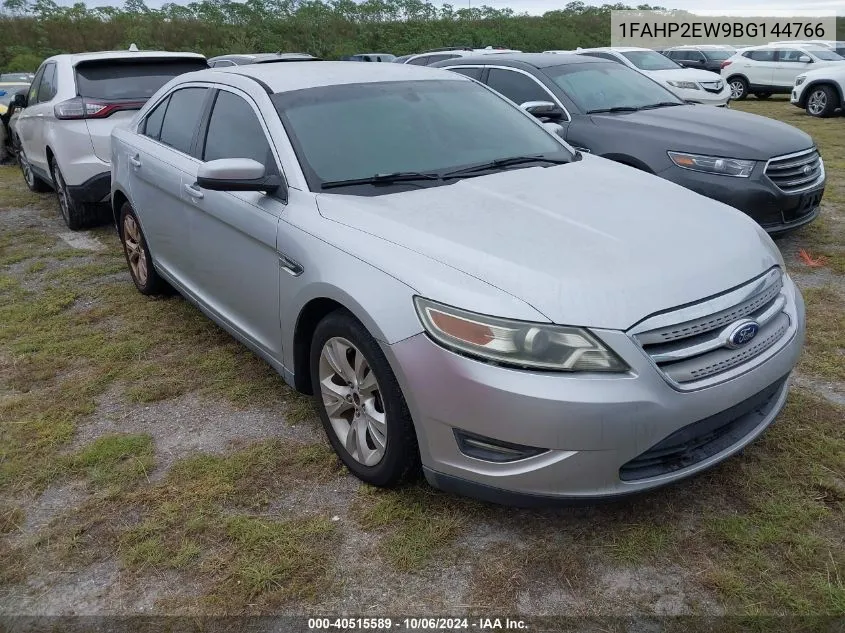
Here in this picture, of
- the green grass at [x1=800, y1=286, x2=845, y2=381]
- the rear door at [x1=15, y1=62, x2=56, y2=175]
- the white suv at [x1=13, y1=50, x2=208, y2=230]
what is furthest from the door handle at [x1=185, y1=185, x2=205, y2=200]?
the rear door at [x1=15, y1=62, x2=56, y2=175]

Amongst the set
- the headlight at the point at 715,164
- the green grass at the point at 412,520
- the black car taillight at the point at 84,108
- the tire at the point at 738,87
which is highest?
the black car taillight at the point at 84,108

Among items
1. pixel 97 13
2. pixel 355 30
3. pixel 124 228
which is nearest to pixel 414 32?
pixel 355 30

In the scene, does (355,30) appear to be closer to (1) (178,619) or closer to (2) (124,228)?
(2) (124,228)

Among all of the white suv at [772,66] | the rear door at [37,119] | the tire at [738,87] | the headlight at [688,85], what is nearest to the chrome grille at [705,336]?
the rear door at [37,119]

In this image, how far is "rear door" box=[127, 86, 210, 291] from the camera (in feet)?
13.3

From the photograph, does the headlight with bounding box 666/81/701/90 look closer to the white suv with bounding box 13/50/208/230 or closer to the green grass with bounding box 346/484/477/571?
the white suv with bounding box 13/50/208/230

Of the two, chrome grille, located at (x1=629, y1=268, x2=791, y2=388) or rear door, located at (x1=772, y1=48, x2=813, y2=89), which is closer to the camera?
chrome grille, located at (x1=629, y1=268, x2=791, y2=388)

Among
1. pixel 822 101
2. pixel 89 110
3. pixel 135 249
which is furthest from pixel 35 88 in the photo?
pixel 822 101

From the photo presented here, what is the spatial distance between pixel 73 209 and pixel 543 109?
4.58 m

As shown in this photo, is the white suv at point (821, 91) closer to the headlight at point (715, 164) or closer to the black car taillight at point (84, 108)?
the headlight at point (715, 164)

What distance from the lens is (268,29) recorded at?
30.8 m

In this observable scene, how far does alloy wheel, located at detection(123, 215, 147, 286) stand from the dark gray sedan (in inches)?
120

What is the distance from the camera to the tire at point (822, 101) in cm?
1484

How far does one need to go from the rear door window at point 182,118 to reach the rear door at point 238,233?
205 mm
